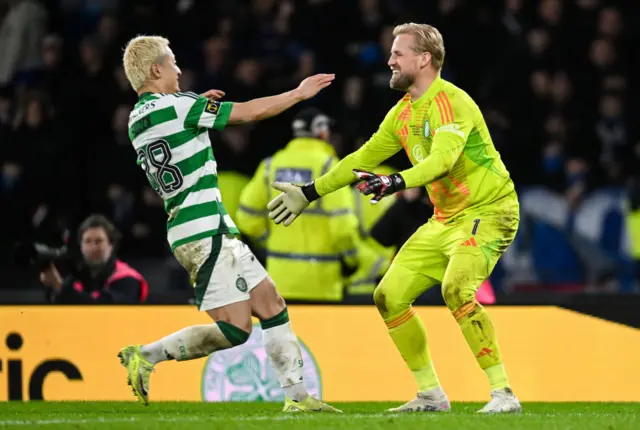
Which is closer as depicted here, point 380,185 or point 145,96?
point 380,185

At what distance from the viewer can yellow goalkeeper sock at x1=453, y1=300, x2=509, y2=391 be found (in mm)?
7805

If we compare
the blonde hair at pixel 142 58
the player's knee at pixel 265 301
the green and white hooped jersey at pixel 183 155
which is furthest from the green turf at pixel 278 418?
the blonde hair at pixel 142 58

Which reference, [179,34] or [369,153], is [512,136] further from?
[369,153]

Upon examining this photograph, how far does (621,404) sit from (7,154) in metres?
6.99

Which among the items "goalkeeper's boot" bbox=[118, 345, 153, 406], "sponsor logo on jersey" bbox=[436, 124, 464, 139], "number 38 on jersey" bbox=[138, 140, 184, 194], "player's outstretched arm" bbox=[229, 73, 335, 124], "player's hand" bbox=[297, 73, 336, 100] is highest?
"player's hand" bbox=[297, 73, 336, 100]

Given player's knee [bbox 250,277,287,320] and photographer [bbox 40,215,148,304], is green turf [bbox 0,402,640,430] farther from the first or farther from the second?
photographer [bbox 40,215,148,304]

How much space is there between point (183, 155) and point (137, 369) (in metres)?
1.14

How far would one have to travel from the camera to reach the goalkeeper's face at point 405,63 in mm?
8078

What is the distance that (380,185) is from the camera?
7520 mm

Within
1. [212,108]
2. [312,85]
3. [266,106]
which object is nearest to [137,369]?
[212,108]

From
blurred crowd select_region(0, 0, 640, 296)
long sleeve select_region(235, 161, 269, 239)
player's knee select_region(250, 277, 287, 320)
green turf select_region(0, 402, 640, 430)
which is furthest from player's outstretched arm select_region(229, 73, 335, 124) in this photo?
blurred crowd select_region(0, 0, 640, 296)

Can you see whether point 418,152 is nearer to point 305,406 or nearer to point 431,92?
point 431,92

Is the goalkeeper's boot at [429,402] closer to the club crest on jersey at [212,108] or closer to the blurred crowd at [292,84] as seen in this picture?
the club crest on jersey at [212,108]

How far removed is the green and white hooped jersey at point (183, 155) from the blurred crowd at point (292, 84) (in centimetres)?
550
